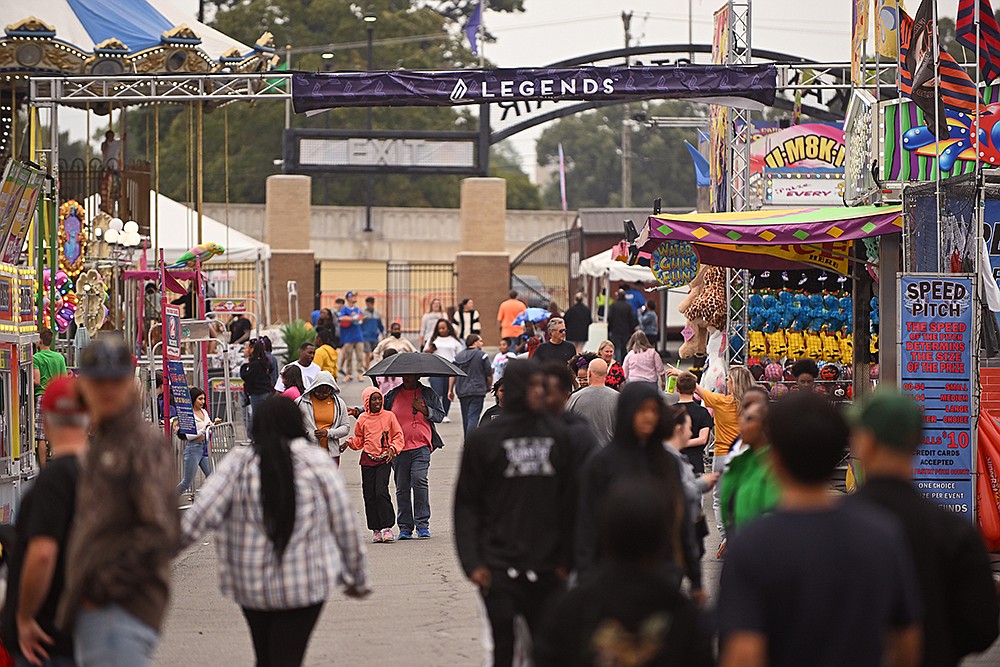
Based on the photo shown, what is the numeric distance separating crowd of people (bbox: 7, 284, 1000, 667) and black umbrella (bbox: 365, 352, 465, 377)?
5.50m

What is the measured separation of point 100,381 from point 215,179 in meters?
52.9

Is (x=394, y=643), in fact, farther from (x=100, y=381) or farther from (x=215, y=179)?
(x=215, y=179)

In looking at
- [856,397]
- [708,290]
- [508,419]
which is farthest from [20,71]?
[508,419]

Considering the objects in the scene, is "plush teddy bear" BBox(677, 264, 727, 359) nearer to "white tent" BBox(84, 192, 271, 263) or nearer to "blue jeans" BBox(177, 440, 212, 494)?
"blue jeans" BBox(177, 440, 212, 494)

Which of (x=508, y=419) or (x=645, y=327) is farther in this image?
(x=645, y=327)

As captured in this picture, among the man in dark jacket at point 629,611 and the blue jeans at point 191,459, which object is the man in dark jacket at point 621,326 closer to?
the blue jeans at point 191,459

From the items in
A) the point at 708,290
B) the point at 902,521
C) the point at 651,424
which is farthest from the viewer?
the point at 708,290

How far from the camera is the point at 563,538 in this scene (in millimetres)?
6301

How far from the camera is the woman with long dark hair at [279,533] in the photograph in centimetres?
584

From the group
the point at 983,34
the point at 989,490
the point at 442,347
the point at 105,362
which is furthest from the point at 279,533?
the point at 442,347

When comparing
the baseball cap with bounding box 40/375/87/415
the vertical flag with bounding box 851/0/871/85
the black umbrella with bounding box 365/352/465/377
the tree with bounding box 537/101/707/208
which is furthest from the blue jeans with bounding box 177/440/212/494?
the tree with bounding box 537/101/707/208

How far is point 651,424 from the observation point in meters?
6.20

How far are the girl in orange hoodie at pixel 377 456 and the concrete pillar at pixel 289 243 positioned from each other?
26061 millimetres

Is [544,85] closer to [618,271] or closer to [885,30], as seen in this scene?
[885,30]
